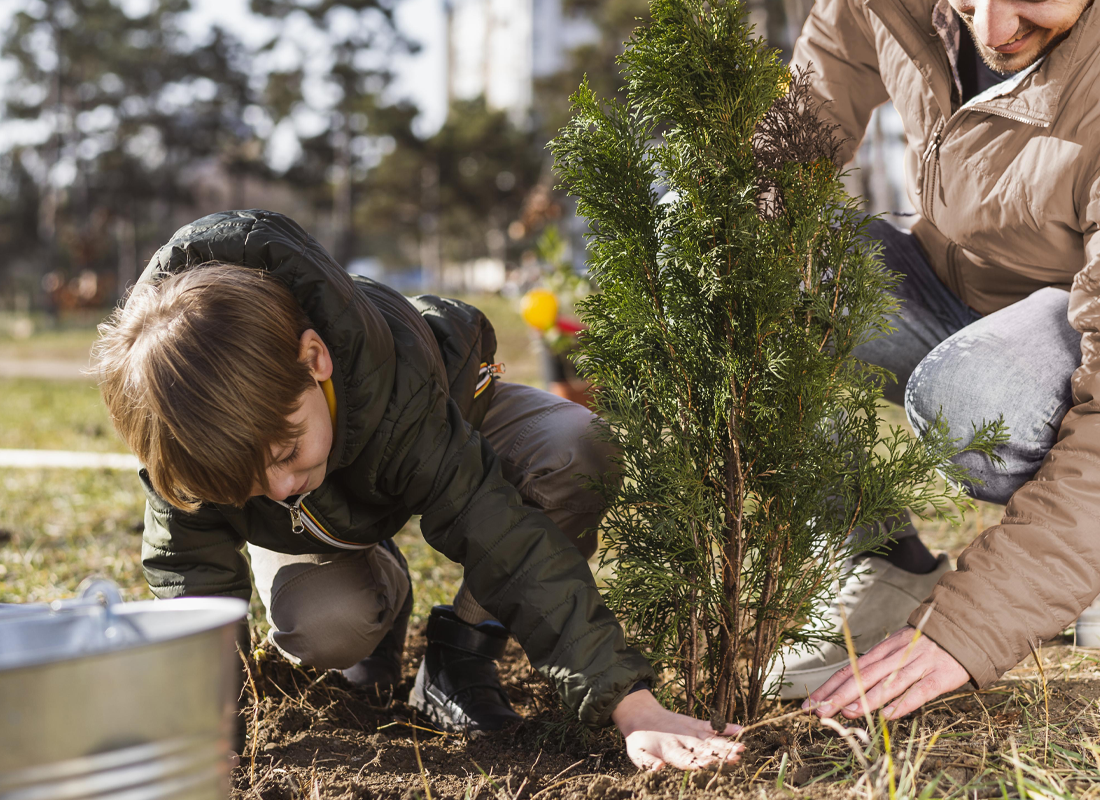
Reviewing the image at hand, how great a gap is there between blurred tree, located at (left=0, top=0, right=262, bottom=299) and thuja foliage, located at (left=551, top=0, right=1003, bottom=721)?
37.6m

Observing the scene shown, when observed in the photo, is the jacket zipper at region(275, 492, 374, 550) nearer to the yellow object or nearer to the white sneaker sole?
the white sneaker sole

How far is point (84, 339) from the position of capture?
753 inches

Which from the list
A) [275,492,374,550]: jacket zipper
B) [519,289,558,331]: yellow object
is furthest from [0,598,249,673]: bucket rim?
[519,289,558,331]: yellow object

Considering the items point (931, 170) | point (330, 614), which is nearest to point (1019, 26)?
point (931, 170)

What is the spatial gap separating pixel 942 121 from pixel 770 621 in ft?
4.48

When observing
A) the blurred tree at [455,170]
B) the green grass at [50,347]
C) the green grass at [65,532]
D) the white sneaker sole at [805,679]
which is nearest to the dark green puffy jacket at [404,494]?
the white sneaker sole at [805,679]

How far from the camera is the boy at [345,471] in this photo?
5.47ft

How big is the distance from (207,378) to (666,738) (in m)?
1.08

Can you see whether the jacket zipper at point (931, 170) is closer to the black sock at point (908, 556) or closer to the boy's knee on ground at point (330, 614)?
the black sock at point (908, 556)

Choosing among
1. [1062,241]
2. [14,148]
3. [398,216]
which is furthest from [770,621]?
[14,148]

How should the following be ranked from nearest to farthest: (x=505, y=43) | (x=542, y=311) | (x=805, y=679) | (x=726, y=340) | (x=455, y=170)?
1. (x=726, y=340)
2. (x=805, y=679)
3. (x=542, y=311)
4. (x=455, y=170)
5. (x=505, y=43)

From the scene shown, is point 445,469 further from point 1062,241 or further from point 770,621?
point 1062,241

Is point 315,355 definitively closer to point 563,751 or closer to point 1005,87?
point 563,751

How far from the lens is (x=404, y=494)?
6.63ft
